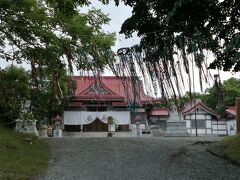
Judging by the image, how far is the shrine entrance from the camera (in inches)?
1400

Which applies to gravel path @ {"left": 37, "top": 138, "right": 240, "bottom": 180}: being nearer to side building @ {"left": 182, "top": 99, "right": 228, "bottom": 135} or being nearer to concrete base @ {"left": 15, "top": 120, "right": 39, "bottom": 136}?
concrete base @ {"left": 15, "top": 120, "right": 39, "bottom": 136}

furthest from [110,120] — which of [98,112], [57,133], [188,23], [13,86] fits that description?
[188,23]

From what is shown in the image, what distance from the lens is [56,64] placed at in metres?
11.2

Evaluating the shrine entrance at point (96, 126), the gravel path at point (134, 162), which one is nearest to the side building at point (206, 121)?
the shrine entrance at point (96, 126)

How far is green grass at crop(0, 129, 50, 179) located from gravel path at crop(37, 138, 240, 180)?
33cm

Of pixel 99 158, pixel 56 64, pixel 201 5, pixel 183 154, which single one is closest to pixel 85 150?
pixel 99 158

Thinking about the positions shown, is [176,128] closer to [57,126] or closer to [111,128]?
[57,126]

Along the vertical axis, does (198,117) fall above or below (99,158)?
above

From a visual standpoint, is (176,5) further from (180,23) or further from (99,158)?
(99,158)

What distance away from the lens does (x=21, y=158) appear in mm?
11688

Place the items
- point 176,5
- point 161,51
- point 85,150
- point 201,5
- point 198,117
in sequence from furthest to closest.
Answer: point 198,117
point 85,150
point 201,5
point 176,5
point 161,51

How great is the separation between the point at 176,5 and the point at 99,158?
680 centimetres

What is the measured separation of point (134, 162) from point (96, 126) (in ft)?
77.9

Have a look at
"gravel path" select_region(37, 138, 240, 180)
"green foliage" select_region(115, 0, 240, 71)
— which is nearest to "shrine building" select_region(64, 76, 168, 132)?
"gravel path" select_region(37, 138, 240, 180)
